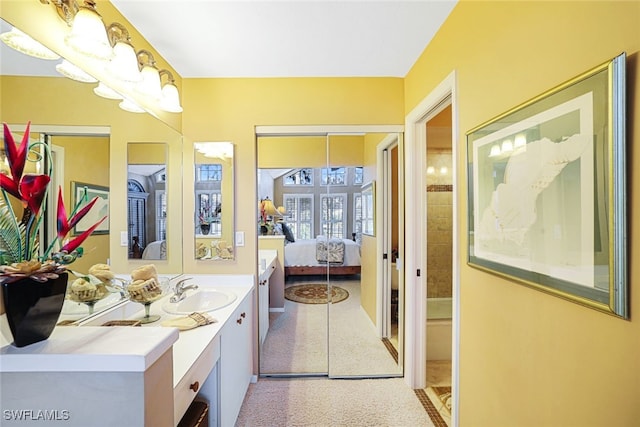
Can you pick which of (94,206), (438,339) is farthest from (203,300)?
(438,339)

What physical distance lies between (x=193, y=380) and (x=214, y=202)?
1.39 metres

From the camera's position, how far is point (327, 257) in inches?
112

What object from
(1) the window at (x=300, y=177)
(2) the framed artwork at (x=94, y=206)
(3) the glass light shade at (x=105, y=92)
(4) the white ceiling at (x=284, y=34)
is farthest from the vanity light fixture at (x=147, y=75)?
(1) the window at (x=300, y=177)

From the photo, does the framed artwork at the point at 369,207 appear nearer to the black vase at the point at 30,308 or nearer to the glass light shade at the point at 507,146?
the glass light shade at the point at 507,146

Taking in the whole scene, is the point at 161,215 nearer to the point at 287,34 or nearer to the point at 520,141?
the point at 287,34

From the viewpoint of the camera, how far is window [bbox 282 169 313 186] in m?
2.92

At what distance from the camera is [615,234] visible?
67 cm

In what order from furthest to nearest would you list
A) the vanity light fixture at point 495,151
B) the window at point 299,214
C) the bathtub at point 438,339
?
the window at point 299,214
the bathtub at point 438,339
the vanity light fixture at point 495,151

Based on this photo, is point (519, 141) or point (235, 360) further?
point (235, 360)

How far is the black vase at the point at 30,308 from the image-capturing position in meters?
0.68

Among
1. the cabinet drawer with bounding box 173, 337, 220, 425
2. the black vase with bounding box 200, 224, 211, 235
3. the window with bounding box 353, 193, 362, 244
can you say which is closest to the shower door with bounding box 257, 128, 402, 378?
the window with bounding box 353, 193, 362, 244

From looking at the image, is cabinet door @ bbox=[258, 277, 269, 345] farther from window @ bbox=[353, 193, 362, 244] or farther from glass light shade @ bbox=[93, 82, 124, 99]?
glass light shade @ bbox=[93, 82, 124, 99]

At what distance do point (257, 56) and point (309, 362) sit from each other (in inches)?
103

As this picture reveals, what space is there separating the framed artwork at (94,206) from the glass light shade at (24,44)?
518 millimetres
